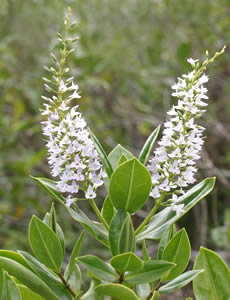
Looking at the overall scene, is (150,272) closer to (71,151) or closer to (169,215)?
(169,215)

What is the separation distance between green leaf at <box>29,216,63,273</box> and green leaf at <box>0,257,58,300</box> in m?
0.06

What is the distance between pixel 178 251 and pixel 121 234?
245 mm

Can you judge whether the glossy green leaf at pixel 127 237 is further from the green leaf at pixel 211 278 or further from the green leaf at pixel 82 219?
the green leaf at pixel 211 278

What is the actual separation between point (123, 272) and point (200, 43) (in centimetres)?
489

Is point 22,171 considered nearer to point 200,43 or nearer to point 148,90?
point 148,90

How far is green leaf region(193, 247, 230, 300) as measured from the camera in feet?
5.11

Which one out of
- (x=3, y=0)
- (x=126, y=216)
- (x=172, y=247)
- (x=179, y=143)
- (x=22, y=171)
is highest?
(x=3, y=0)

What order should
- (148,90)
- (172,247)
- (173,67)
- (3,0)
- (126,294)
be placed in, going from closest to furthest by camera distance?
(126,294) → (172,247) → (3,0) → (148,90) → (173,67)

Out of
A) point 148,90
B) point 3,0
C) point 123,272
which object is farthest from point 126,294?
point 148,90

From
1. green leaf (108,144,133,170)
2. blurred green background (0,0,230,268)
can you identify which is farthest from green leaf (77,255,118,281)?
blurred green background (0,0,230,268)

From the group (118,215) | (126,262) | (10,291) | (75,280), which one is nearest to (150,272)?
(126,262)

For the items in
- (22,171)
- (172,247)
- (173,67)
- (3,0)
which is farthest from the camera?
(173,67)

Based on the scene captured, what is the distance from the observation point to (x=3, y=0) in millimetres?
3902

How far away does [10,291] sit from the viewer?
1.37 meters
